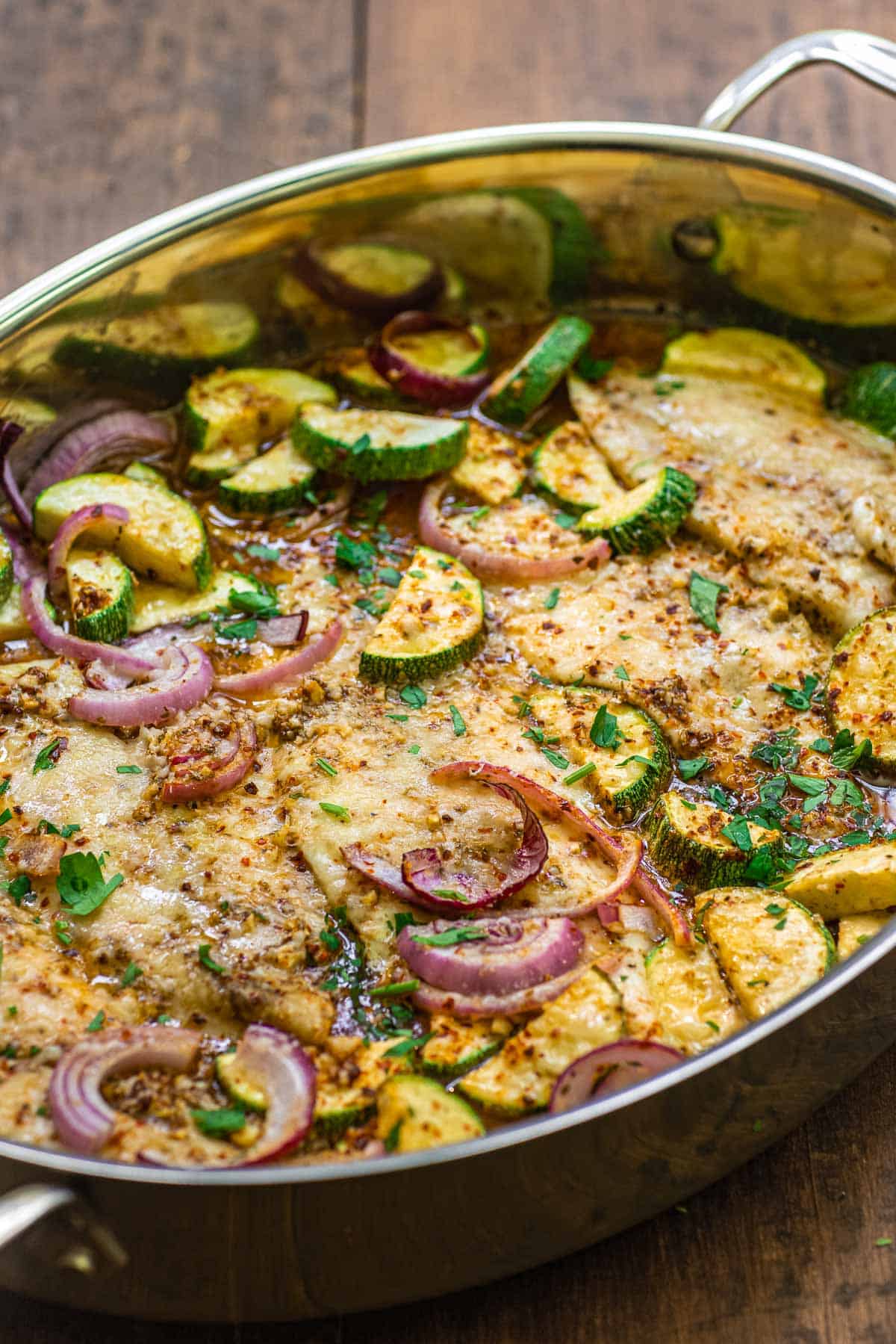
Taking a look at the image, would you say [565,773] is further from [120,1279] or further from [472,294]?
[472,294]

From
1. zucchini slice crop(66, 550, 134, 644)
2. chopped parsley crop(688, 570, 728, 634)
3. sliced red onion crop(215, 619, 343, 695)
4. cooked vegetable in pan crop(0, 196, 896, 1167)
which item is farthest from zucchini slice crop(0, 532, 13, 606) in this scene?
chopped parsley crop(688, 570, 728, 634)

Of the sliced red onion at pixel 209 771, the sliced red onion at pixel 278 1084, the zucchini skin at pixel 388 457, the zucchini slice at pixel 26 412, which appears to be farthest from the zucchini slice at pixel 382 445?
the sliced red onion at pixel 278 1084

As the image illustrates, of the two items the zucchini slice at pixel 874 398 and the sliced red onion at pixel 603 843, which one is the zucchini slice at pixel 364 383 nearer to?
the zucchini slice at pixel 874 398

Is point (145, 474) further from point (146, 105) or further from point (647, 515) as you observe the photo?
point (146, 105)

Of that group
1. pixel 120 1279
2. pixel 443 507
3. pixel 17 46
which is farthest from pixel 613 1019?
pixel 17 46

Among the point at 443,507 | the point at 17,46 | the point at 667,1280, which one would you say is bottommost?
the point at 667,1280

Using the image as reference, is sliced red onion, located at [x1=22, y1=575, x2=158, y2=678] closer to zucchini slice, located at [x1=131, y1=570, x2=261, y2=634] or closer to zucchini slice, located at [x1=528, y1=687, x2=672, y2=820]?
zucchini slice, located at [x1=131, y1=570, x2=261, y2=634]

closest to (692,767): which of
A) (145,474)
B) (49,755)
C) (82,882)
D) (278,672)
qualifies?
(278,672)
